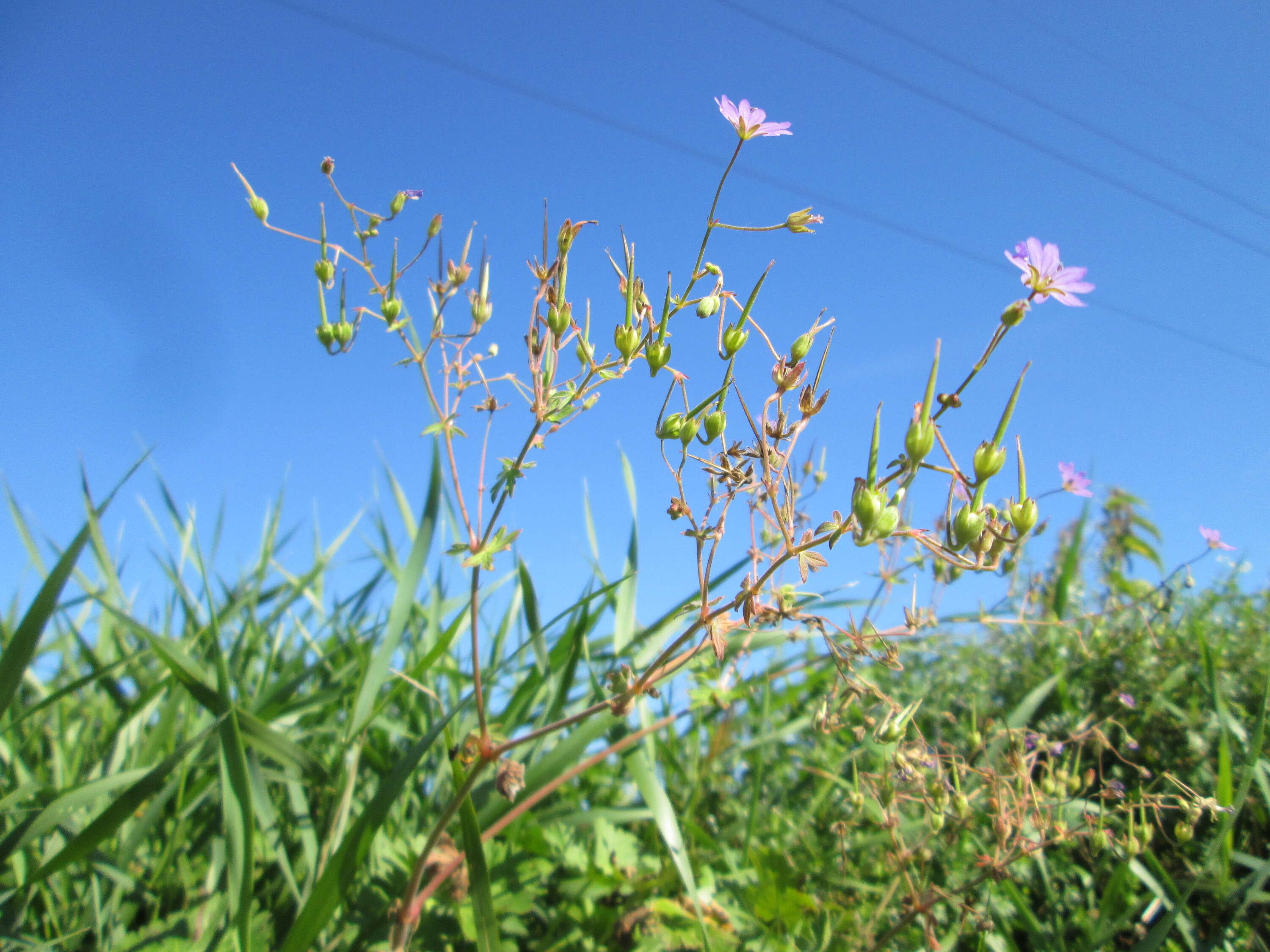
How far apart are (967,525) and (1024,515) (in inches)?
4.6

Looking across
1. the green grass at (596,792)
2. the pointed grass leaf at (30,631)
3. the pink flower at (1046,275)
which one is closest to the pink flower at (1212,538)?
the green grass at (596,792)

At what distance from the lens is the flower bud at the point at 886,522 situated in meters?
0.86

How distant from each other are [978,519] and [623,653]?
130 centimetres

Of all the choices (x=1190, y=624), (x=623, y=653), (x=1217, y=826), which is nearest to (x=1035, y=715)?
(x=1190, y=624)

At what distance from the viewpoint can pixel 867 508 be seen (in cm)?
85

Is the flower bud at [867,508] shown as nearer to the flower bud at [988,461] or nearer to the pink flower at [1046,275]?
the flower bud at [988,461]

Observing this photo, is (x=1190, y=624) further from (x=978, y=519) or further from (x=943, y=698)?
(x=978, y=519)

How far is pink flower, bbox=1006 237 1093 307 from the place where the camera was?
96 centimetres

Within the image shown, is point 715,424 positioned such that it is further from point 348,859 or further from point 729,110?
Answer: point 348,859

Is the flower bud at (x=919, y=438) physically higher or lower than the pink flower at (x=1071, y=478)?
lower

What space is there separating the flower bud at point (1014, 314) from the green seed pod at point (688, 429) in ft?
1.34

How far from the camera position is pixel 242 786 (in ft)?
4.26

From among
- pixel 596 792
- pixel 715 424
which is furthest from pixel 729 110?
pixel 596 792

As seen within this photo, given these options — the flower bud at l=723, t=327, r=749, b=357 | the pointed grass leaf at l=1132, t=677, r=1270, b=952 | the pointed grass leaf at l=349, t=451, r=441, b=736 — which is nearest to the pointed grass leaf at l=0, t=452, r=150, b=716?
the pointed grass leaf at l=349, t=451, r=441, b=736
